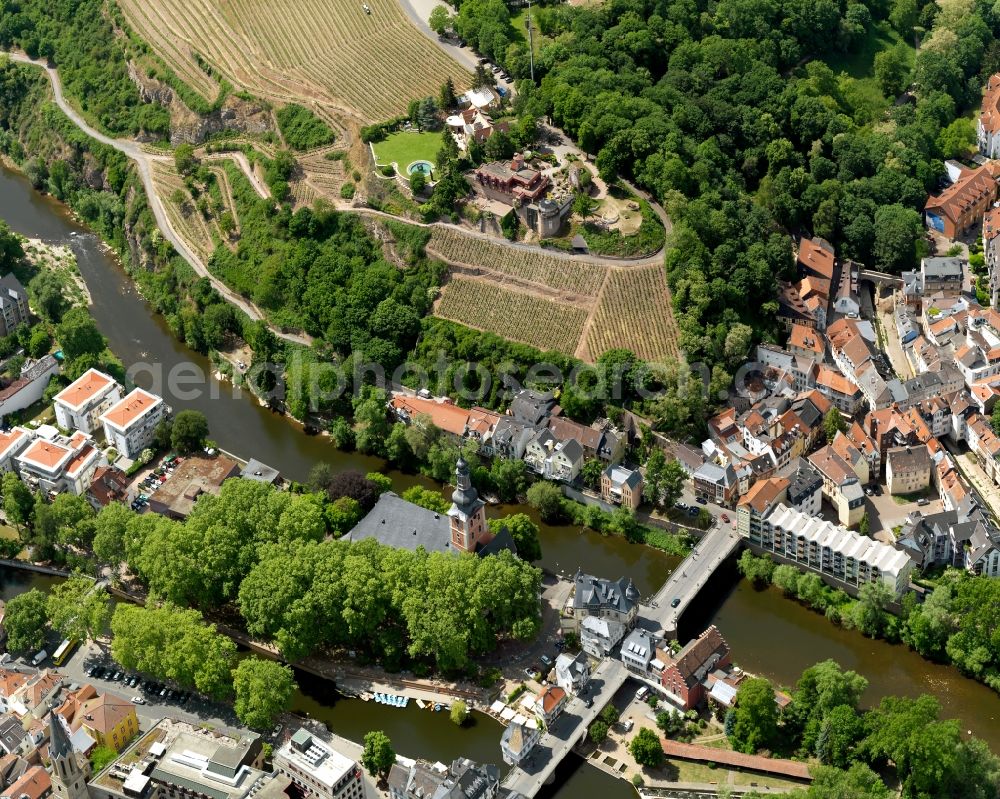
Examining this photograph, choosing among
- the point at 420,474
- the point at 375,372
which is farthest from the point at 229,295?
the point at 420,474

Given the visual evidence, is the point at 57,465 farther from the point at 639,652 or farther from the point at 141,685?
the point at 639,652

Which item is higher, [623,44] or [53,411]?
[623,44]

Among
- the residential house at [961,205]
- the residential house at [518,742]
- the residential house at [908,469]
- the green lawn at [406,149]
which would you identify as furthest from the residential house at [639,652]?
the residential house at [961,205]

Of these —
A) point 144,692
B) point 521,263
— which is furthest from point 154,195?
point 144,692

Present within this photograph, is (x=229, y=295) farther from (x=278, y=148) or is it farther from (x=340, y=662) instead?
(x=340, y=662)

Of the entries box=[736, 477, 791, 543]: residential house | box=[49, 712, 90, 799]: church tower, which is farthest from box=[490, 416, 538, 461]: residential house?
box=[49, 712, 90, 799]: church tower

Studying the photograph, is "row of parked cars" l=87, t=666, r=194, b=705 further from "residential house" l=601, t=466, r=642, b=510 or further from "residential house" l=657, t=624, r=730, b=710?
"residential house" l=601, t=466, r=642, b=510

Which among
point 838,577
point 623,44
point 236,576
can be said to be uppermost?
point 623,44
